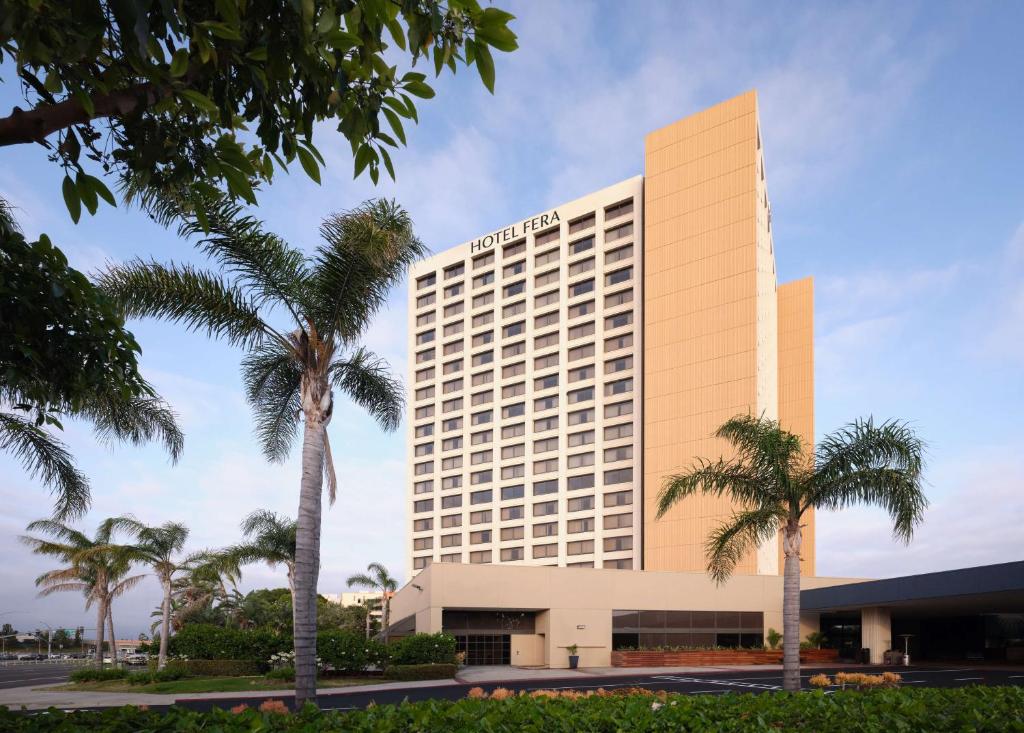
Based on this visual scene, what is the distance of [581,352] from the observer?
254ft

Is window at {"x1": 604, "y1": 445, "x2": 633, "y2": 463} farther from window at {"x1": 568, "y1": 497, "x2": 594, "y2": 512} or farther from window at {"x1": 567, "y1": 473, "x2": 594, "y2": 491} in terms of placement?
window at {"x1": 568, "y1": 497, "x2": 594, "y2": 512}

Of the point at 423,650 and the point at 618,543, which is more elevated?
the point at 618,543

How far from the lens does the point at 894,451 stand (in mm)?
24453

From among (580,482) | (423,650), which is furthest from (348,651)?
(580,482)

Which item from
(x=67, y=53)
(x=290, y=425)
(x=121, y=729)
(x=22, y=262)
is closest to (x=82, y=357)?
(x=22, y=262)

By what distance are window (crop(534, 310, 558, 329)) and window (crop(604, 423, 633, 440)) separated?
40.7 feet

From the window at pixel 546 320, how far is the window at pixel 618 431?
1241 cm

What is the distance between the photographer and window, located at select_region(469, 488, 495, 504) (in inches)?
3221

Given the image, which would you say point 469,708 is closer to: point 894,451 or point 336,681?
point 894,451

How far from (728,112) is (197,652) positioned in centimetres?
5348

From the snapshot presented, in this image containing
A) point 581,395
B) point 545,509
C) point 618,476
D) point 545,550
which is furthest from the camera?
point 545,509

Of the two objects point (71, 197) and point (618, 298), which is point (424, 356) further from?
point (71, 197)

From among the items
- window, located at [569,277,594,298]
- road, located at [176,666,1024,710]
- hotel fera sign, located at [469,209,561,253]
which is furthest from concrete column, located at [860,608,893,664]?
hotel fera sign, located at [469,209,561,253]

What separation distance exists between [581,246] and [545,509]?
2423 cm
